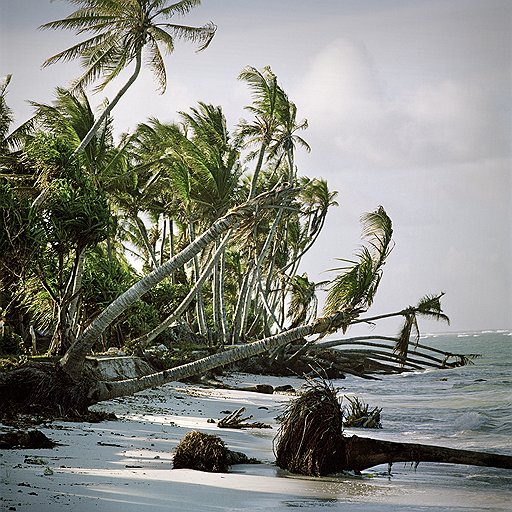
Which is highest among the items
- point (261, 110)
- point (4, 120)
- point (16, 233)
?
point (261, 110)

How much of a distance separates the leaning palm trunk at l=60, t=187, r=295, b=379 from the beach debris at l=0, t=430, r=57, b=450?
5.29ft

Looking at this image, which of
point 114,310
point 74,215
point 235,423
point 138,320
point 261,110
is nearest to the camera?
point 114,310

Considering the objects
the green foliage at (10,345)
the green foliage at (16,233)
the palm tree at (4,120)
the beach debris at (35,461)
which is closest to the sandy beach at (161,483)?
the beach debris at (35,461)

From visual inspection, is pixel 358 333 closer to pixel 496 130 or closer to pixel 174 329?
pixel 174 329

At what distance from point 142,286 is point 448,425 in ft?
17.0

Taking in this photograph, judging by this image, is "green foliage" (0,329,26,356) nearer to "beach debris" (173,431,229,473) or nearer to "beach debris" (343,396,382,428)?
"beach debris" (343,396,382,428)

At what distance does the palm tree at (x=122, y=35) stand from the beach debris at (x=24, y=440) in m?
6.61

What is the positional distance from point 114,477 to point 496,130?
4.33 m

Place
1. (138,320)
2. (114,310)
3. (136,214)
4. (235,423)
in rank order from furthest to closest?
(136,214) → (138,320) → (235,423) → (114,310)

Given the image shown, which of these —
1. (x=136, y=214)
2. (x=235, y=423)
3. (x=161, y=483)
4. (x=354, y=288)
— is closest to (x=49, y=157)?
(x=235, y=423)

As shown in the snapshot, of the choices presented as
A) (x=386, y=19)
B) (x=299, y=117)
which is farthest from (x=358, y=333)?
(x=386, y=19)

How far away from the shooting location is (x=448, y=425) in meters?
9.42

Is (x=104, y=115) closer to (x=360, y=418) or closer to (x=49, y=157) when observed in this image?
(x=49, y=157)

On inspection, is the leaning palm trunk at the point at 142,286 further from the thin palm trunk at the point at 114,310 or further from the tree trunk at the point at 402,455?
the tree trunk at the point at 402,455
